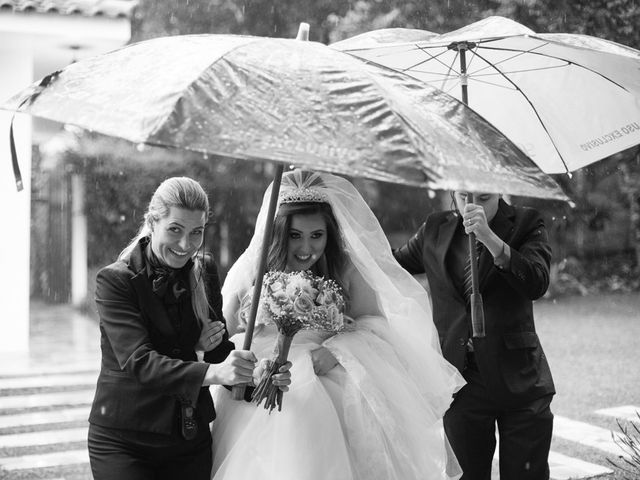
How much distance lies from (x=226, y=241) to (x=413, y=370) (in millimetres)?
12513

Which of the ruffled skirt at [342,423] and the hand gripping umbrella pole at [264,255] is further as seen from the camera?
the ruffled skirt at [342,423]

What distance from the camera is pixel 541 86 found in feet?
13.2

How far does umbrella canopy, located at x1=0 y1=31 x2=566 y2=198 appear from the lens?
7.21 ft

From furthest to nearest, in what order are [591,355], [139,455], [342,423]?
[591,355]
[342,423]
[139,455]

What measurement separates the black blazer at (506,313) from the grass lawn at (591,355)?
2202mm

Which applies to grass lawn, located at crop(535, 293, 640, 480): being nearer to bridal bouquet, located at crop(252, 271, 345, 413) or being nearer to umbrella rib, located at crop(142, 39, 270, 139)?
bridal bouquet, located at crop(252, 271, 345, 413)

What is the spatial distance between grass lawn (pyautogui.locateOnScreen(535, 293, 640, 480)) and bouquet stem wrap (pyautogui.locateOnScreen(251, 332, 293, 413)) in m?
3.31

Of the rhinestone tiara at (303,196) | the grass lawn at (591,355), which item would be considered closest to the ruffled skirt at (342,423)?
the rhinestone tiara at (303,196)

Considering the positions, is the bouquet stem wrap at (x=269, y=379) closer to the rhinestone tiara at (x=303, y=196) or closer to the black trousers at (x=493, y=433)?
the rhinestone tiara at (x=303, y=196)

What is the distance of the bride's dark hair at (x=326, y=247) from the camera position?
3423 millimetres

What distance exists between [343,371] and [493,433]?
851 millimetres

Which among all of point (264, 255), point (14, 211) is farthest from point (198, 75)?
point (14, 211)

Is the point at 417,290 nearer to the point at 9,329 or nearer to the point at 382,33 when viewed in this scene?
the point at 382,33

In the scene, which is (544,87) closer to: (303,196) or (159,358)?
(303,196)
